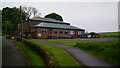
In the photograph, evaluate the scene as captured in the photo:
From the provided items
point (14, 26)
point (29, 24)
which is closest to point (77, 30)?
point (29, 24)

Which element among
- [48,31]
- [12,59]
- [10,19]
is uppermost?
[10,19]

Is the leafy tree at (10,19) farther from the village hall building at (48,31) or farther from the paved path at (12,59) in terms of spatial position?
the paved path at (12,59)

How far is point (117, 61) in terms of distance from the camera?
9.62m

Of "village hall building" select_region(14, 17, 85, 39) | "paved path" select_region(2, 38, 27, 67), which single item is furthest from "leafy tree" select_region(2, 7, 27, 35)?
"paved path" select_region(2, 38, 27, 67)

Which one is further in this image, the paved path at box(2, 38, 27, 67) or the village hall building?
the village hall building

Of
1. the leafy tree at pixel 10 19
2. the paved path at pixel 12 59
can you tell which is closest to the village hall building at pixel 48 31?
the paved path at pixel 12 59

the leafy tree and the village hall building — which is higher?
the leafy tree

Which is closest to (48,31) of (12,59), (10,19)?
(12,59)

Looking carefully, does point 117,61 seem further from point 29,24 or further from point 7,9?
point 7,9

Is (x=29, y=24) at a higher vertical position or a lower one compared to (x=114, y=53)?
higher

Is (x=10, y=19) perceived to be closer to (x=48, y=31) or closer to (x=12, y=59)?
(x=48, y=31)

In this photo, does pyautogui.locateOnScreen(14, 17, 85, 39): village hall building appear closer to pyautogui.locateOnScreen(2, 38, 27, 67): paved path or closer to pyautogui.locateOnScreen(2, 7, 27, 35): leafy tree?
pyautogui.locateOnScreen(2, 38, 27, 67): paved path

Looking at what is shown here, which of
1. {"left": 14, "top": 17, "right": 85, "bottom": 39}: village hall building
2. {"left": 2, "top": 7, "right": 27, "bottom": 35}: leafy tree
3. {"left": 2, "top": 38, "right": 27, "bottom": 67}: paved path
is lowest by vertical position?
{"left": 2, "top": 38, "right": 27, "bottom": 67}: paved path

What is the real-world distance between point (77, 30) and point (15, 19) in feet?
119
